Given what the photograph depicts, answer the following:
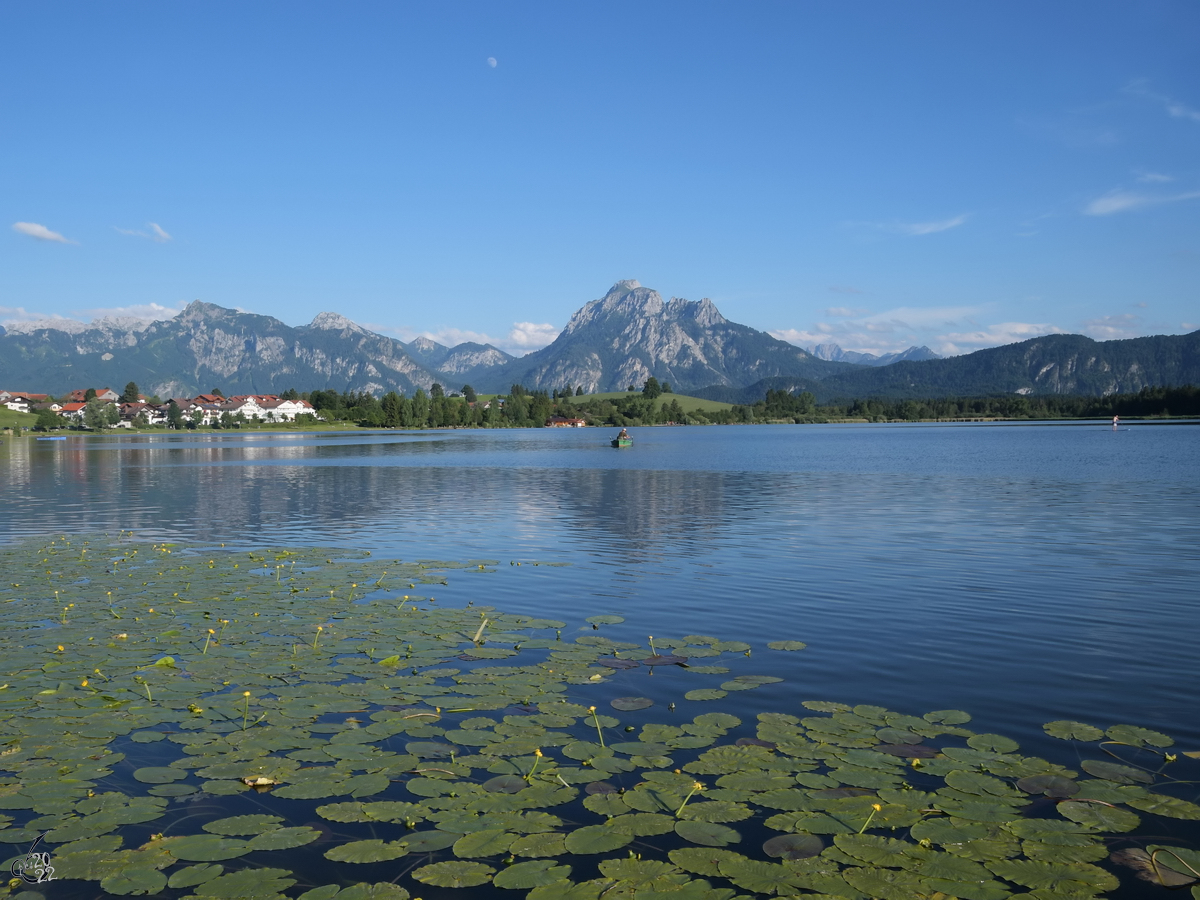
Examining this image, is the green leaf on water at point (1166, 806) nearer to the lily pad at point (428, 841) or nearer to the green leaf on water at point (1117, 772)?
the green leaf on water at point (1117, 772)

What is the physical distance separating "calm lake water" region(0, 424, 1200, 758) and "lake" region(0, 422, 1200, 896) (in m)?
0.12

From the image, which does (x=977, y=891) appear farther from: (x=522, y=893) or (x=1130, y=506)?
(x=1130, y=506)

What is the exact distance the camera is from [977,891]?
8.55 metres

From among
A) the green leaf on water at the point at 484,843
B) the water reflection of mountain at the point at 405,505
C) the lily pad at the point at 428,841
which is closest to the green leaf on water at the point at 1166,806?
the green leaf on water at the point at 484,843

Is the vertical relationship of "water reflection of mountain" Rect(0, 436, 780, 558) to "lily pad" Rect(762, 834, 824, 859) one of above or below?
below

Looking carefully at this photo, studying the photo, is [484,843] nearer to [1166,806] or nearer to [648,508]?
[1166,806]

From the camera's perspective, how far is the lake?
1639 cm

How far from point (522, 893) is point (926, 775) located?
6071 mm

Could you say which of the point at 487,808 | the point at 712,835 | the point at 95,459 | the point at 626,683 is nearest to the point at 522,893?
the point at 487,808

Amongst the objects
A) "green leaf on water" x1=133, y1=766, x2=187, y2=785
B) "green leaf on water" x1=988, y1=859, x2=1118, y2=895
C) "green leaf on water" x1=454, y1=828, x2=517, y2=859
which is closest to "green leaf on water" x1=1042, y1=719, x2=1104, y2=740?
"green leaf on water" x1=988, y1=859, x2=1118, y2=895

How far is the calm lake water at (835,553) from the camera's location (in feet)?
54.9

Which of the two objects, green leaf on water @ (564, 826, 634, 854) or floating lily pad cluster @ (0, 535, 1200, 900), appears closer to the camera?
floating lily pad cluster @ (0, 535, 1200, 900)

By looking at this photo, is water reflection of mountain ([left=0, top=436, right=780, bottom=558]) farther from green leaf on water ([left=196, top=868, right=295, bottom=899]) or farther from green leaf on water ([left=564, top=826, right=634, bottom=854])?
green leaf on water ([left=196, top=868, right=295, bottom=899])

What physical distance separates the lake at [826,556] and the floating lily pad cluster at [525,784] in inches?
42.0
